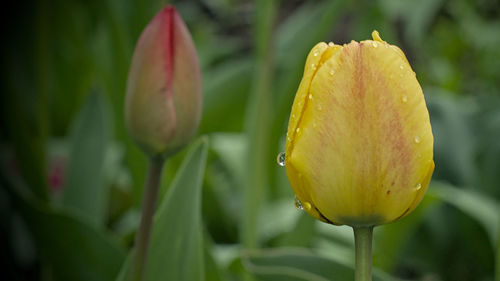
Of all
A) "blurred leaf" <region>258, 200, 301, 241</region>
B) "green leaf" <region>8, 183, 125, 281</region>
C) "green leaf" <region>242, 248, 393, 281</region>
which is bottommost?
"blurred leaf" <region>258, 200, 301, 241</region>

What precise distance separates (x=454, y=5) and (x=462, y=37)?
0.15m

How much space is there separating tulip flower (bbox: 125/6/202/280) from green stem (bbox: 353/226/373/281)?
195 millimetres

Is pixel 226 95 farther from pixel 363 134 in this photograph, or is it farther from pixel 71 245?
pixel 363 134

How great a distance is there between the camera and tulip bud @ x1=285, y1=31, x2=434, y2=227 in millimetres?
391

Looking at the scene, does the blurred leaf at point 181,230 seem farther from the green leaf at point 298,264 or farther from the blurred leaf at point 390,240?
the blurred leaf at point 390,240

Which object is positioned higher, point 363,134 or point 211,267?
point 363,134

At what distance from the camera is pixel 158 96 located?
0.55 m

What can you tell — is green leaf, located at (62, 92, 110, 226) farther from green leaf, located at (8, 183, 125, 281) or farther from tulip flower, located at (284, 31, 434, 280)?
tulip flower, located at (284, 31, 434, 280)

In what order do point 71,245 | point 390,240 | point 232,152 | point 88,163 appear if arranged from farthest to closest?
point 232,152 < point 390,240 < point 88,163 < point 71,245

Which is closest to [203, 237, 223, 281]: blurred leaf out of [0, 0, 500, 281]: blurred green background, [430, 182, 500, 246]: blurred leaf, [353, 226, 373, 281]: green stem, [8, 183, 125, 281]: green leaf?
[0, 0, 500, 281]: blurred green background

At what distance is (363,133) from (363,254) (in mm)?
69

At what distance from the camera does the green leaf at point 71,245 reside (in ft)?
2.84

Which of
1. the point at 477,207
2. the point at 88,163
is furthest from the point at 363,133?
the point at 477,207

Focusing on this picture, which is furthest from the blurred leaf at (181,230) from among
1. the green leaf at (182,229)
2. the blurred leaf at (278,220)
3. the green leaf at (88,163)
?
the blurred leaf at (278,220)
